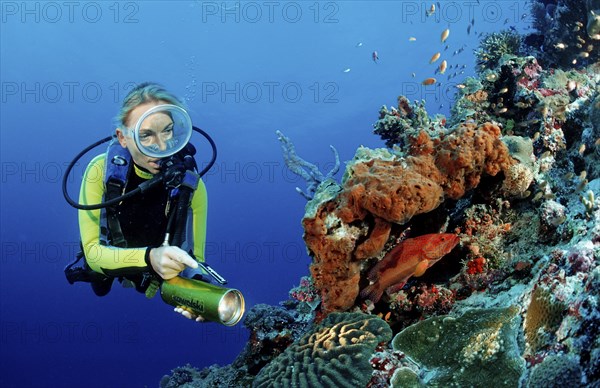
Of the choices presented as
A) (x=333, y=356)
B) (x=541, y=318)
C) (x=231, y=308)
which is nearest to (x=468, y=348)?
(x=541, y=318)

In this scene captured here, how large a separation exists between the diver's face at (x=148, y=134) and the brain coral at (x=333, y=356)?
241cm

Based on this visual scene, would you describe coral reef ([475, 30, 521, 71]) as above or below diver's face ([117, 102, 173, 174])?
above

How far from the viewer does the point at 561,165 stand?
5.31m

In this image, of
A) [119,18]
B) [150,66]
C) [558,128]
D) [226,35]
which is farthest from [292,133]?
[558,128]

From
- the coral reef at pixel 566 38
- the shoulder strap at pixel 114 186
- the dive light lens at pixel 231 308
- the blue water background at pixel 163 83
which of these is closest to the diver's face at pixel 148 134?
the shoulder strap at pixel 114 186

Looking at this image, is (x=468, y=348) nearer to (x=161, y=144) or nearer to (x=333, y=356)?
(x=333, y=356)

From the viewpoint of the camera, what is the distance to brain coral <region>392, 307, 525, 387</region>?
2934 mm

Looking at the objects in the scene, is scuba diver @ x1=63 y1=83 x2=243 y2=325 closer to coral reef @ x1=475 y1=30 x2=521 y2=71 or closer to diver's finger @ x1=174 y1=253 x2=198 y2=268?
diver's finger @ x1=174 y1=253 x2=198 y2=268

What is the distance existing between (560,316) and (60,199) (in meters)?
72.7

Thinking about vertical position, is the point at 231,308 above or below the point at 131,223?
below

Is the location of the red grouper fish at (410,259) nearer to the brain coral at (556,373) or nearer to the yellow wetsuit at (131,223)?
the brain coral at (556,373)

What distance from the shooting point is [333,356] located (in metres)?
3.40

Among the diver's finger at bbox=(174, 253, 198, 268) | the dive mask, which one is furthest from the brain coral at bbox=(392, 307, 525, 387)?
the dive mask

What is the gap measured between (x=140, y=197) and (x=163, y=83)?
45.7 metres
